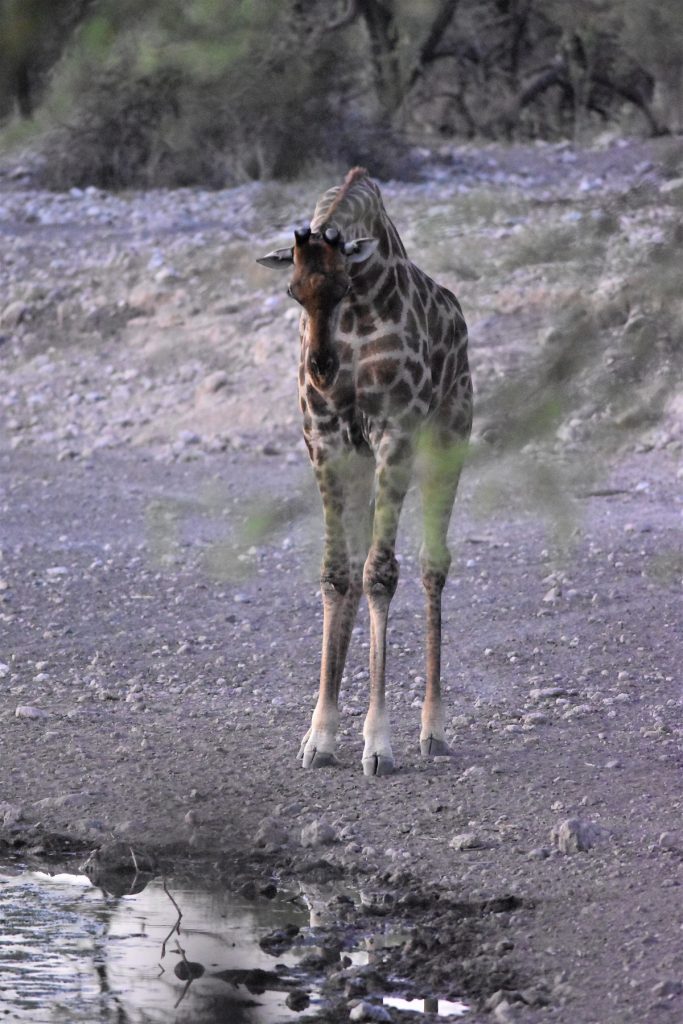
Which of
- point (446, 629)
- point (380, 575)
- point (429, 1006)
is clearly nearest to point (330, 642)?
point (380, 575)

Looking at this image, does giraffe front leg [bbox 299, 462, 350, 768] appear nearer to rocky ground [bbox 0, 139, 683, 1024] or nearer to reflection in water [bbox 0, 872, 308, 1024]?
rocky ground [bbox 0, 139, 683, 1024]

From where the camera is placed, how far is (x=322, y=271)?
580cm

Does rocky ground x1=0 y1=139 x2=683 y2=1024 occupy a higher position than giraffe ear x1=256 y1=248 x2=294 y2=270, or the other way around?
giraffe ear x1=256 y1=248 x2=294 y2=270

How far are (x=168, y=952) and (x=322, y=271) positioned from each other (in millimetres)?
2240

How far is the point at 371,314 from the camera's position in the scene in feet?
20.2

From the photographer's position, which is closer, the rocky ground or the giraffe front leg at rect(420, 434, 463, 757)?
the rocky ground

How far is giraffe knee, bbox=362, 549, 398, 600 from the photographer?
20.1ft

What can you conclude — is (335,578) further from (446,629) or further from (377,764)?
(446,629)

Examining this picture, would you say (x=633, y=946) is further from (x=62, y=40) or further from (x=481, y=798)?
(x=62, y=40)

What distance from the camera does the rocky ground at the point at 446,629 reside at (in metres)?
4.48

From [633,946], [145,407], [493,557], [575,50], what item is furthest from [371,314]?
[145,407]

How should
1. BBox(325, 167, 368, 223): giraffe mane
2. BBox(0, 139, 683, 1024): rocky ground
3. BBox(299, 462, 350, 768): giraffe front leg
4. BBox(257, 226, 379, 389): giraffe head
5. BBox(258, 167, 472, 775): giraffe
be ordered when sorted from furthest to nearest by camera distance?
BBox(299, 462, 350, 768): giraffe front leg
BBox(325, 167, 368, 223): giraffe mane
BBox(258, 167, 472, 775): giraffe
BBox(257, 226, 379, 389): giraffe head
BBox(0, 139, 683, 1024): rocky ground

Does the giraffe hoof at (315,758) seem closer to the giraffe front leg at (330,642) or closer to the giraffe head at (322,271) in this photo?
the giraffe front leg at (330,642)

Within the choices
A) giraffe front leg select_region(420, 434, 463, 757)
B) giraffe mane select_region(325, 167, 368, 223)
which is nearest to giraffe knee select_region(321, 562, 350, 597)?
giraffe front leg select_region(420, 434, 463, 757)
